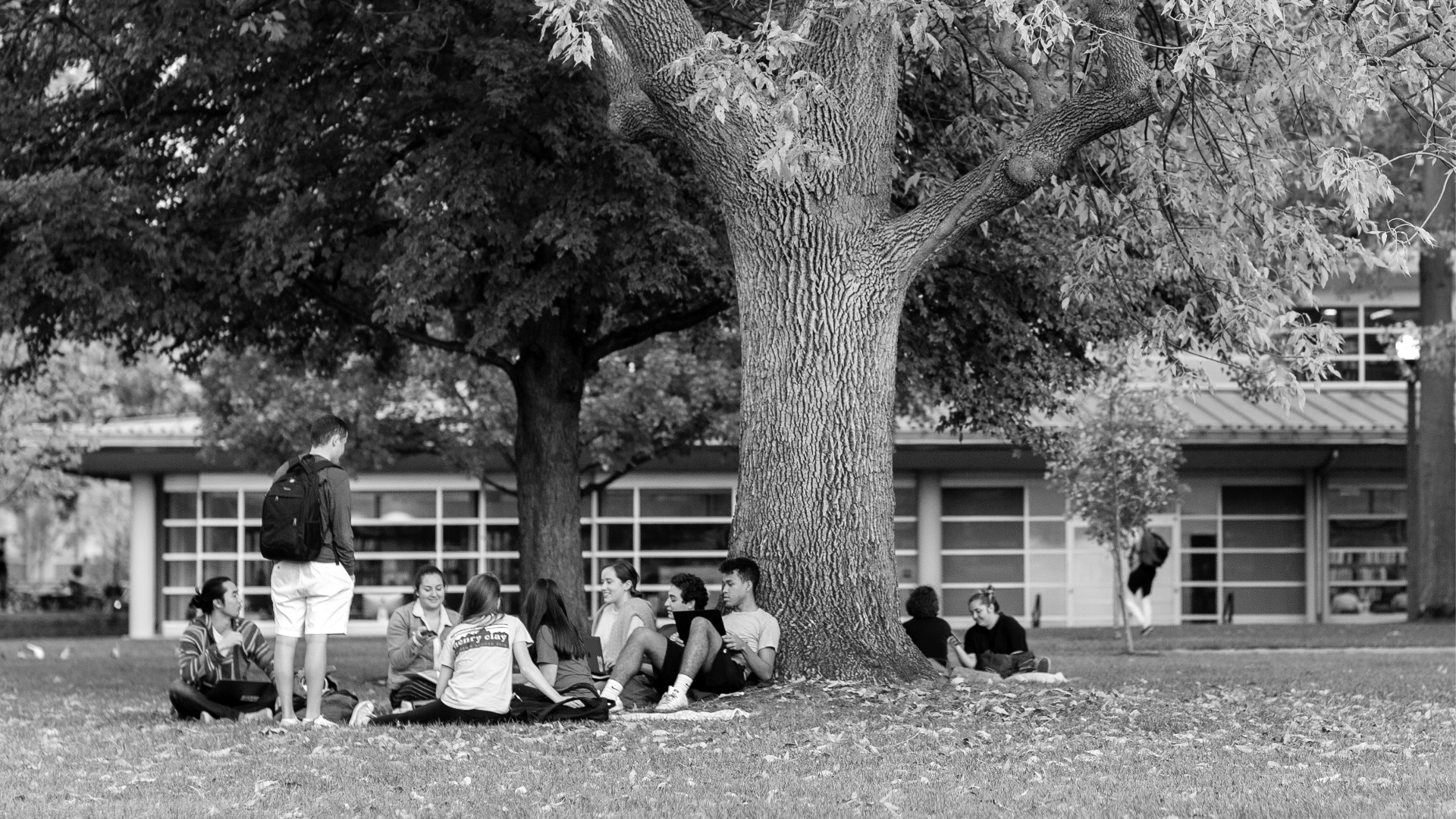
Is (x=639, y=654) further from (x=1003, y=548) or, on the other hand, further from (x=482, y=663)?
(x=1003, y=548)

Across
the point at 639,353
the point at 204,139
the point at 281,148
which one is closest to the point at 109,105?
the point at 204,139

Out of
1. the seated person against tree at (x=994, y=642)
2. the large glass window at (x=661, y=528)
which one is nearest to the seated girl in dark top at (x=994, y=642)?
the seated person against tree at (x=994, y=642)

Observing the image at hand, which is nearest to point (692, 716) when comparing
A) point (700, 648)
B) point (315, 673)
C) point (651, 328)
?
point (700, 648)

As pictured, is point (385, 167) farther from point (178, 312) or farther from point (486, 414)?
point (486, 414)

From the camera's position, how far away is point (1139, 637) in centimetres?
2478

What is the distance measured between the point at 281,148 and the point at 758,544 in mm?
6569

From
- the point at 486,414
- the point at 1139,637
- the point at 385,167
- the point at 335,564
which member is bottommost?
the point at 1139,637

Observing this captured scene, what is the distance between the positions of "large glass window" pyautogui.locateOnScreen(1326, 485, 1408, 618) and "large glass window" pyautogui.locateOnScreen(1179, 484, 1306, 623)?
1.95 ft

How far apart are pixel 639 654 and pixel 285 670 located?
7.22 feet

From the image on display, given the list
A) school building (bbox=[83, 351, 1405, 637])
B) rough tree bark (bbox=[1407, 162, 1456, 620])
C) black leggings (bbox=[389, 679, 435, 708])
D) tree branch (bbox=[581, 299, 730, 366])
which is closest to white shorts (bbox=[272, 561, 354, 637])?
black leggings (bbox=[389, 679, 435, 708])

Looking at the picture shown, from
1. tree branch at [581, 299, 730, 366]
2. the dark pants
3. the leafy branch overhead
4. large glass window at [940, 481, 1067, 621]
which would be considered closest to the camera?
the leafy branch overhead

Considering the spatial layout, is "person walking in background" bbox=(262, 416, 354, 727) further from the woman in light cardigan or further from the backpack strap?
the woman in light cardigan

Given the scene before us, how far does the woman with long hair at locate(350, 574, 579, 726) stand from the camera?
934cm

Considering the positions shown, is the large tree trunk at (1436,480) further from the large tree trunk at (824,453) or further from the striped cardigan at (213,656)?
the striped cardigan at (213,656)
